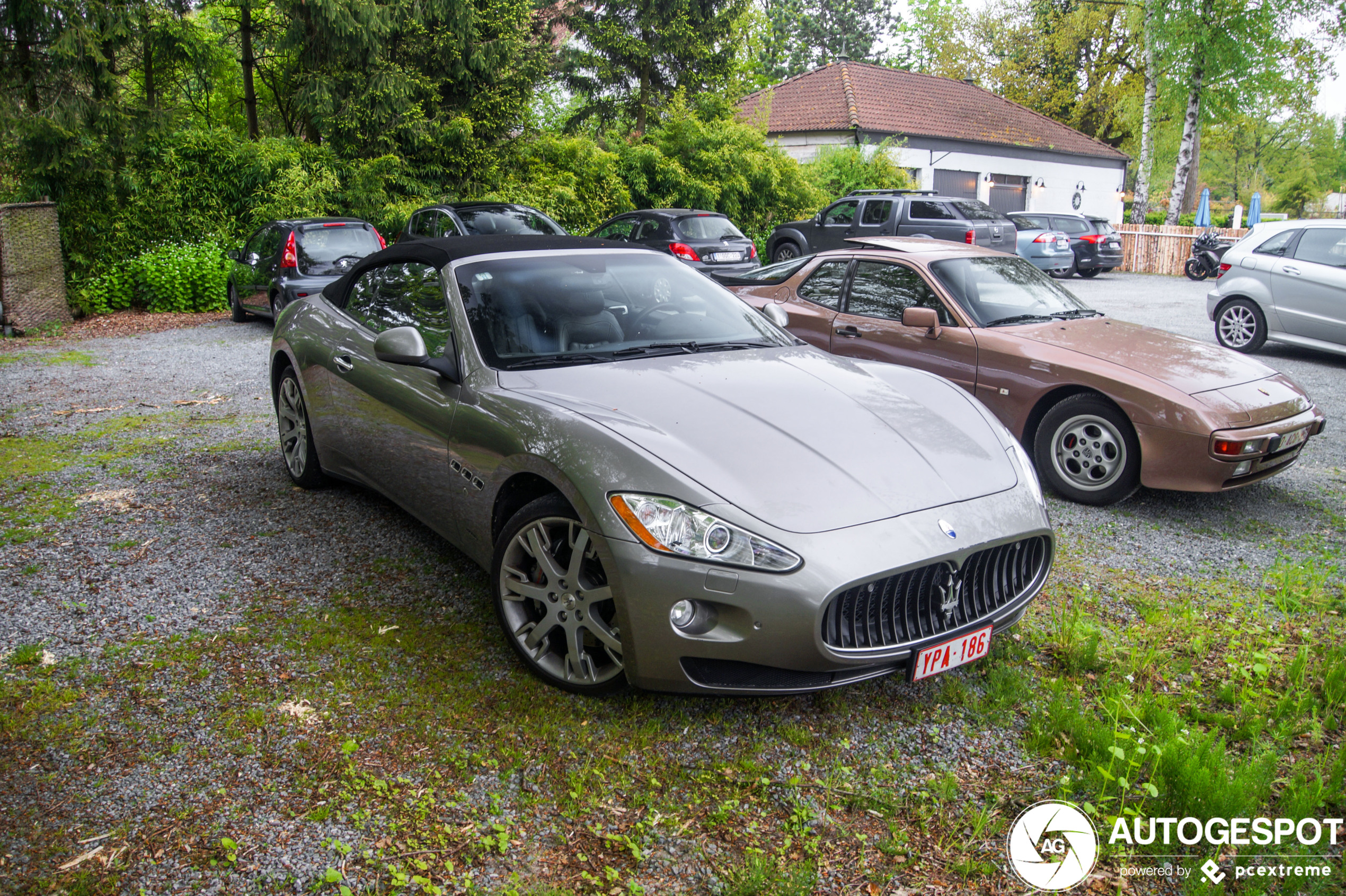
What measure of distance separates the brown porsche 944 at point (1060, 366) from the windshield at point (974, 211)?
12.0 metres

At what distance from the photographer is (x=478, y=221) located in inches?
531

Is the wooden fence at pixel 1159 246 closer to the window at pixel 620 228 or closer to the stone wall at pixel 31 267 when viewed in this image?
the window at pixel 620 228

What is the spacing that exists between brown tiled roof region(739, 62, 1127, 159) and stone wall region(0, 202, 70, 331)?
2161cm

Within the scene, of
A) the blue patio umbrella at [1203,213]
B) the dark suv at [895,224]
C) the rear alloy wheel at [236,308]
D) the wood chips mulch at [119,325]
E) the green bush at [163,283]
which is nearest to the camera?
the wood chips mulch at [119,325]

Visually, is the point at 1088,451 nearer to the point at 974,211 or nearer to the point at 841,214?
the point at 974,211

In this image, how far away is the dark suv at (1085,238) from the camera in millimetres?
22438

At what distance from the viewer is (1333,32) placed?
3075 cm

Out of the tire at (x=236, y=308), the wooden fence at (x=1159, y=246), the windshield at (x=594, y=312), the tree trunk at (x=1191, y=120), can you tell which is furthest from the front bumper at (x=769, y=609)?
the tree trunk at (x=1191, y=120)

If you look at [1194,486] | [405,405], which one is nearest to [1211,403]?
[1194,486]

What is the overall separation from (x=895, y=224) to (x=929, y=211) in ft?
2.28

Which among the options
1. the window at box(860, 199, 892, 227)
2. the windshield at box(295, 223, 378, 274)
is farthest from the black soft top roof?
the window at box(860, 199, 892, 227)

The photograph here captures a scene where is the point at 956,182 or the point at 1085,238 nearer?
the point at 1085,238

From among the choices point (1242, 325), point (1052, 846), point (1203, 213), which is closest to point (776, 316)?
point (1052, 846)

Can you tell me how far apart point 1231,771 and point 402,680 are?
110 inches
